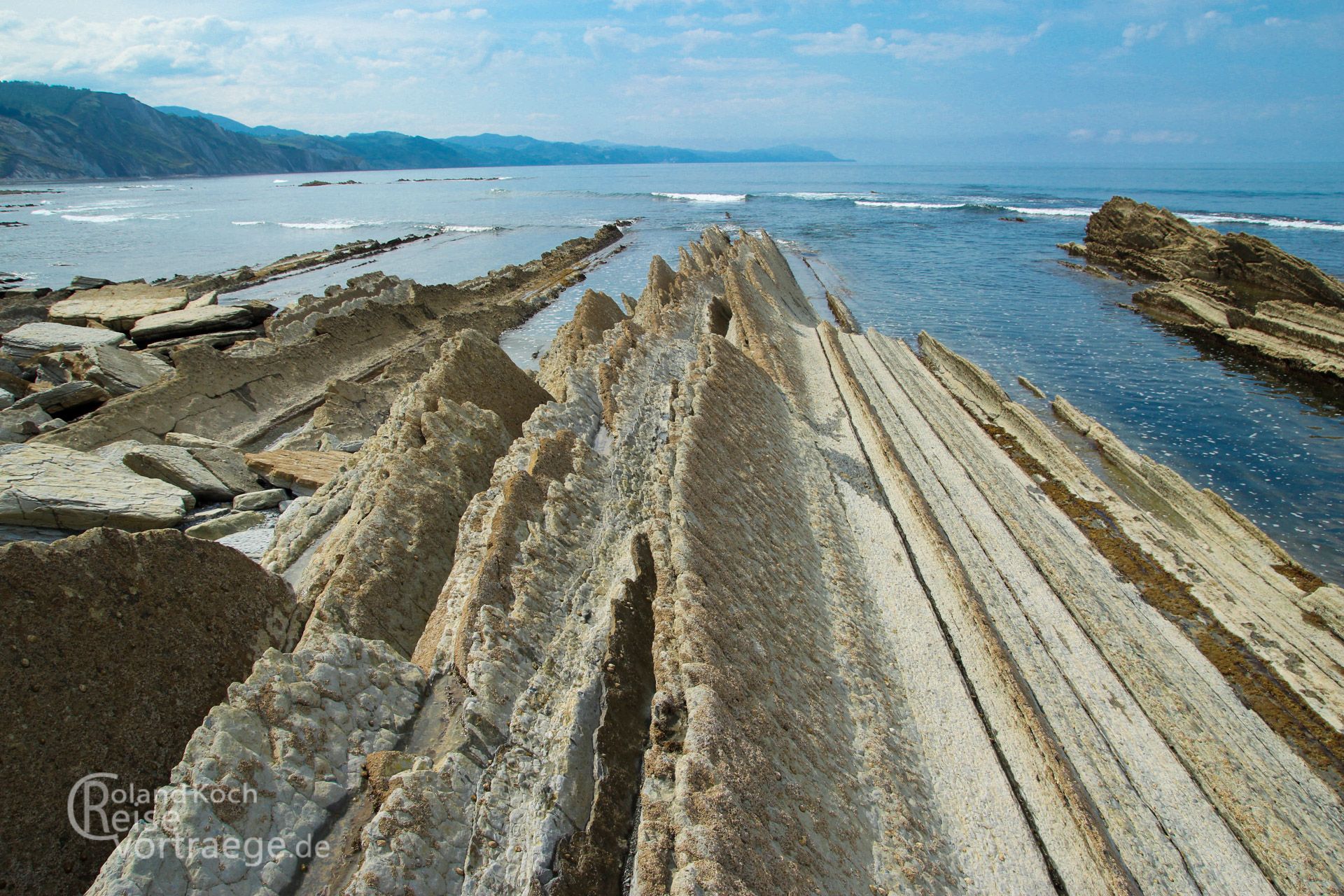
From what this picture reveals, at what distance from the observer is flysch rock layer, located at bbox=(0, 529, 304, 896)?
3166mm

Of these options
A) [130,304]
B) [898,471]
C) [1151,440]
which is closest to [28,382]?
[130,304]

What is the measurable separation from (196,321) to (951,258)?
38.9 meters

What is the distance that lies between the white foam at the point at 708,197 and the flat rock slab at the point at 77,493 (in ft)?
263

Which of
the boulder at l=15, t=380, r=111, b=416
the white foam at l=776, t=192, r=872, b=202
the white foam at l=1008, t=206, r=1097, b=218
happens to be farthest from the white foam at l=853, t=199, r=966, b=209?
the boulder at l=15, t=380, r=111, b=416

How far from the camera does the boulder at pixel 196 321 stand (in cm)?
1734

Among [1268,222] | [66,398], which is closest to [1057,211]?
[1268,222]

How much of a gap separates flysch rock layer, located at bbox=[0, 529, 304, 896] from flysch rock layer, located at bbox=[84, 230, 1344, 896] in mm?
671

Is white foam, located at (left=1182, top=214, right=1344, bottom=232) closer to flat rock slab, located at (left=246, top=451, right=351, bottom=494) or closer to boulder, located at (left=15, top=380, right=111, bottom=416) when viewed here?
flat rock slab, located at (left=246, top=451, right=351, bottom=494)

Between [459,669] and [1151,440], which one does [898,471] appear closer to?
[459,669]

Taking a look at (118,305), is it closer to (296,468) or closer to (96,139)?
(296,468)

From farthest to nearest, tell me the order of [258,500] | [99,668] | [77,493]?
1. [258,500]
2. [77,493]
3. [99,668]

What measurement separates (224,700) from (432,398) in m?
4.42

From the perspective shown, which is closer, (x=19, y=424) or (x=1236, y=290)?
(x=19, y=424)

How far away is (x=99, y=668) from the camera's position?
365cm
